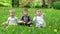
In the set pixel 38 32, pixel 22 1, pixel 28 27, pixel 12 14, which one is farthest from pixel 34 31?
pixel 22 1

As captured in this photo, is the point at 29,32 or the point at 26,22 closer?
the point at 29,32

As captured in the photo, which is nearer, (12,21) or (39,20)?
(39,20)

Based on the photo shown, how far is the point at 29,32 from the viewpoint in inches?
251

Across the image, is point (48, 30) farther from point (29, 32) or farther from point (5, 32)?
point (5, 32)

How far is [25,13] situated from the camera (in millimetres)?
7355

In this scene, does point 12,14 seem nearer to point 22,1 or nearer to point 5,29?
point 5,29

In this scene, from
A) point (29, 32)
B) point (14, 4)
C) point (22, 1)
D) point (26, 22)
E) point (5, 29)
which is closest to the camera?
point (29, 32)

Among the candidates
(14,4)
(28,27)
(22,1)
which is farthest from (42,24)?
(22,1)

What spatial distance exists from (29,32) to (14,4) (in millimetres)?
18754

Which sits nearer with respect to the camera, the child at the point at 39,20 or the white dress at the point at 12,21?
the child at the point at 39,20

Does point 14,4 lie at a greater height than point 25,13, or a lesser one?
lesser

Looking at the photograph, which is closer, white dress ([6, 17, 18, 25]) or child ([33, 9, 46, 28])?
child ([33, 9, 46, 28])

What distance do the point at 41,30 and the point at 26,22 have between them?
0.97 m

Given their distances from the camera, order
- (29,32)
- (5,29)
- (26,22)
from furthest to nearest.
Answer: (26,22) → (5,29) → (29,32)
